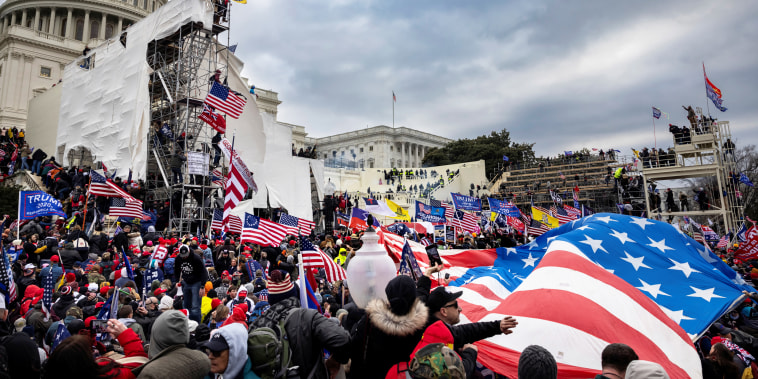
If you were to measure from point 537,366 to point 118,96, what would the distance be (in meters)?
29.3

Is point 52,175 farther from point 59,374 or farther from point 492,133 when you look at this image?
point 492,133

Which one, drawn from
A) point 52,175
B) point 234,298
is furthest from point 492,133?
point 234,298

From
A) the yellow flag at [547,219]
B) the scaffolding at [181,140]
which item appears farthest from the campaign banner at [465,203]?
the scaffolding at [181,140]

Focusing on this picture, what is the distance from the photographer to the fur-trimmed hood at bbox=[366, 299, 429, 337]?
9.24ft

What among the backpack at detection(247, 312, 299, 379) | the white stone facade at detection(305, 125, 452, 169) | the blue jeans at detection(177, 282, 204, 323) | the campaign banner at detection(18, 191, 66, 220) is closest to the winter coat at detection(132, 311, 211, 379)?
the backpack at detection(247, 312, 299, 379)

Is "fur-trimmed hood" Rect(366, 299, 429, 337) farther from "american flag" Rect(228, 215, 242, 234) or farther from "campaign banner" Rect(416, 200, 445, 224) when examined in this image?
"campaign banner" Rect(416, 200, 445, 224)

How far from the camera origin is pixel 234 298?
25.2ft

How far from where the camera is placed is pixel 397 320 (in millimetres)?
2830

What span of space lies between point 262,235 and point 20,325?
17.2 feet

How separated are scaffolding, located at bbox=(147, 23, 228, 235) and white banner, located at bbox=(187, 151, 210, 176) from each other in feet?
0.54

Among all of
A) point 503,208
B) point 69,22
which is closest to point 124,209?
point 503,208

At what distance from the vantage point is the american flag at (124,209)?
43.9 feet

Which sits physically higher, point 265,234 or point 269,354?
point 265,234

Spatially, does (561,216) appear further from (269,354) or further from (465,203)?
(269,354)
